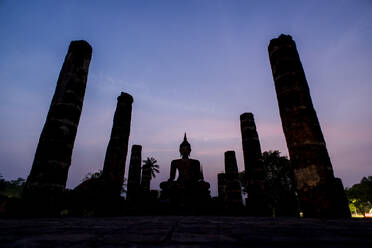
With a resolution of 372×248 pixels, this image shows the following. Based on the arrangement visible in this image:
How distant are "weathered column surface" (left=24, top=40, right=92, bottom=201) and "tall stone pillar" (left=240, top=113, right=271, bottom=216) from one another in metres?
6.83

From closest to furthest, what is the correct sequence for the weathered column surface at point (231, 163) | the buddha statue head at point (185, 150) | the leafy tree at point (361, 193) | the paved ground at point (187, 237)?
the paved ground at point (187, 237)
the buddha statue head at point (185, 150)
the weathered column surface at point (231, 163)
the leafy tree at point (361, 193)

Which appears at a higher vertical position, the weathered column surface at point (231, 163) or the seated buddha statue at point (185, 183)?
the weathered column surface at point (231, 163)

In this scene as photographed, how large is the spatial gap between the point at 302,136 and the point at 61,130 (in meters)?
5.26

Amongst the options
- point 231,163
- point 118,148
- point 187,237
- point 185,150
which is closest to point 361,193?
point 231,163

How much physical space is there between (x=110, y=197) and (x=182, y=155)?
4912 mm

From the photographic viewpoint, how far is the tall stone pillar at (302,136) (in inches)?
150

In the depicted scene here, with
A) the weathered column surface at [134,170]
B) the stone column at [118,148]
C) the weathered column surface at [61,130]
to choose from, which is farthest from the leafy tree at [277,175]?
the weathered column surface at [61,130]

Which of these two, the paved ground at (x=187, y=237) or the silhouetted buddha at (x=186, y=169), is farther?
the silhouetted buddha at (x=186, y=169)

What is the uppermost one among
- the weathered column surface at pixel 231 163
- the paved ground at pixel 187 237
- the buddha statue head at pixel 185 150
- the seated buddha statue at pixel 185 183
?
the buddha statue head at pixel 185 150

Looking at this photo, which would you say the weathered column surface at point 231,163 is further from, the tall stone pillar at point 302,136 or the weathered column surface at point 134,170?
the tall stone pillar at point 302,136

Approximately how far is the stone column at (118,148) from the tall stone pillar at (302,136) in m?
5.74

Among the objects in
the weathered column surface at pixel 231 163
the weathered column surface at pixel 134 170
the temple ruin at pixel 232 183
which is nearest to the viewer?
the temple ruin at pixel 232 183

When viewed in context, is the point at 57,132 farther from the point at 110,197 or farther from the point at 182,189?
the point at 182,189

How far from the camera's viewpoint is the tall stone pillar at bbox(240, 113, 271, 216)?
831cm
